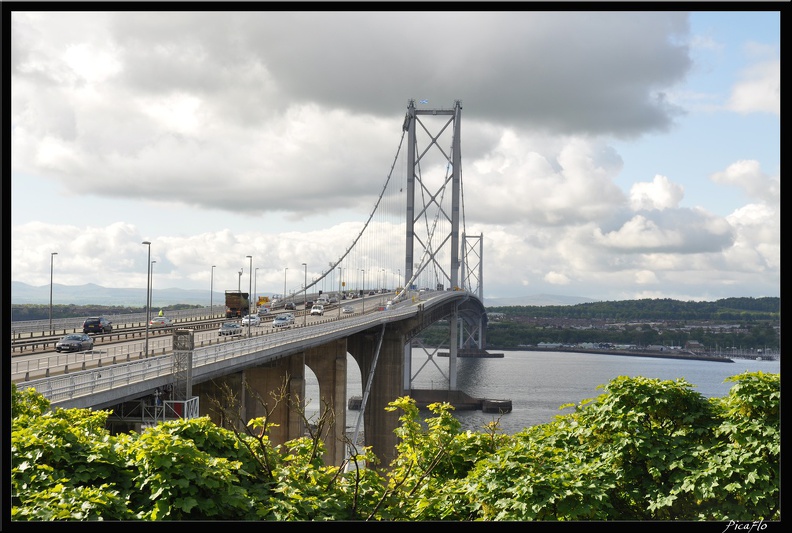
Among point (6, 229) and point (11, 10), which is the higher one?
point (11, 10)

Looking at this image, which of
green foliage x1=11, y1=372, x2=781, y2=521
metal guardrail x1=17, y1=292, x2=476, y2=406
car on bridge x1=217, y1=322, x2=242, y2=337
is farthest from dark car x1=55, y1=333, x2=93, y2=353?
green foliage x1=11, y1=372, x2=781, y2=521

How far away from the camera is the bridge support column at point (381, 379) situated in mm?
61062

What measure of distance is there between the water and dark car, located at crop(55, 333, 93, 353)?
2755 centimetres

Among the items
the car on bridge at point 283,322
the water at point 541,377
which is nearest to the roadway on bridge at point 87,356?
the car on bridge at point 283,322

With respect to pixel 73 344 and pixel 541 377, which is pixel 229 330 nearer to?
pixel 73 344

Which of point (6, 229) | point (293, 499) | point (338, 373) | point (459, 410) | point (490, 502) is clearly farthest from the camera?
point (459, 410)

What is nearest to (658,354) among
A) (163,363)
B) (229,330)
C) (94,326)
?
(229,330)

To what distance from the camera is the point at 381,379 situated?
6412 cm

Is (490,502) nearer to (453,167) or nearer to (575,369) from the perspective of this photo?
(453,167)

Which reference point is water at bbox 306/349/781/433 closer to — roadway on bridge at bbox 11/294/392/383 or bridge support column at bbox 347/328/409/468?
bridge support column at bbox 347/328/409/468

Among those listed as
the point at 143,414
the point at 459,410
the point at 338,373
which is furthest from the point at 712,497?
the point at 459,410

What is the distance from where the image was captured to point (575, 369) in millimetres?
130625

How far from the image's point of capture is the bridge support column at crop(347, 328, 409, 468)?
200ft
